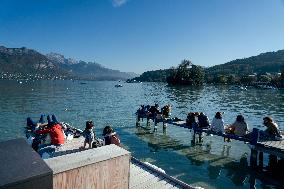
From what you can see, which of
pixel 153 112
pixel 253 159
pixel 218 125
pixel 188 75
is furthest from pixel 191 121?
pixel 188 75

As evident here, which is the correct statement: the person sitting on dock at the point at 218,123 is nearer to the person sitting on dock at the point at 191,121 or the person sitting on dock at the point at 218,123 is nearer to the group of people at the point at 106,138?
the person sitting on dock at the point at 191,121

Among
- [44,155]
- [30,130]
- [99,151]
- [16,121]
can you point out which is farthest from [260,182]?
[16,121]

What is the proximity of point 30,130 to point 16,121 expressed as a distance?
14.9 metres

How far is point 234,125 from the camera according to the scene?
72.1 ft

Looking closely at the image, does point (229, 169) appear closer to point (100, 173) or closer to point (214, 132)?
point (214, 132)

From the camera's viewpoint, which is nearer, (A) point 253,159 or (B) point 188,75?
(A) point 253,159

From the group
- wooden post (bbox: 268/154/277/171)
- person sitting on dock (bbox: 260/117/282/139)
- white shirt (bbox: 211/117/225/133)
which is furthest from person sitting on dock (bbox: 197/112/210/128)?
wooden post (bbox: 268/154/277/171)

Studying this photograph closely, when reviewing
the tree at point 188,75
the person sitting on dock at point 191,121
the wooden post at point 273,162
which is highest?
the tree at point 188,75

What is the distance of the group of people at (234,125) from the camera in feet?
64.2

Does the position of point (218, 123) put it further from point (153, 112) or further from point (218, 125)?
point (153, 112)

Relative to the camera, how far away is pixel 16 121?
38219 millimetres

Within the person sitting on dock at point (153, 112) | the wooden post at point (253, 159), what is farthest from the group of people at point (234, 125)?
the person sitting on dock at point (153, 112)

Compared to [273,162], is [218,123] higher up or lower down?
higher up

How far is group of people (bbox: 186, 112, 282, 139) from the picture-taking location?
19.6m
